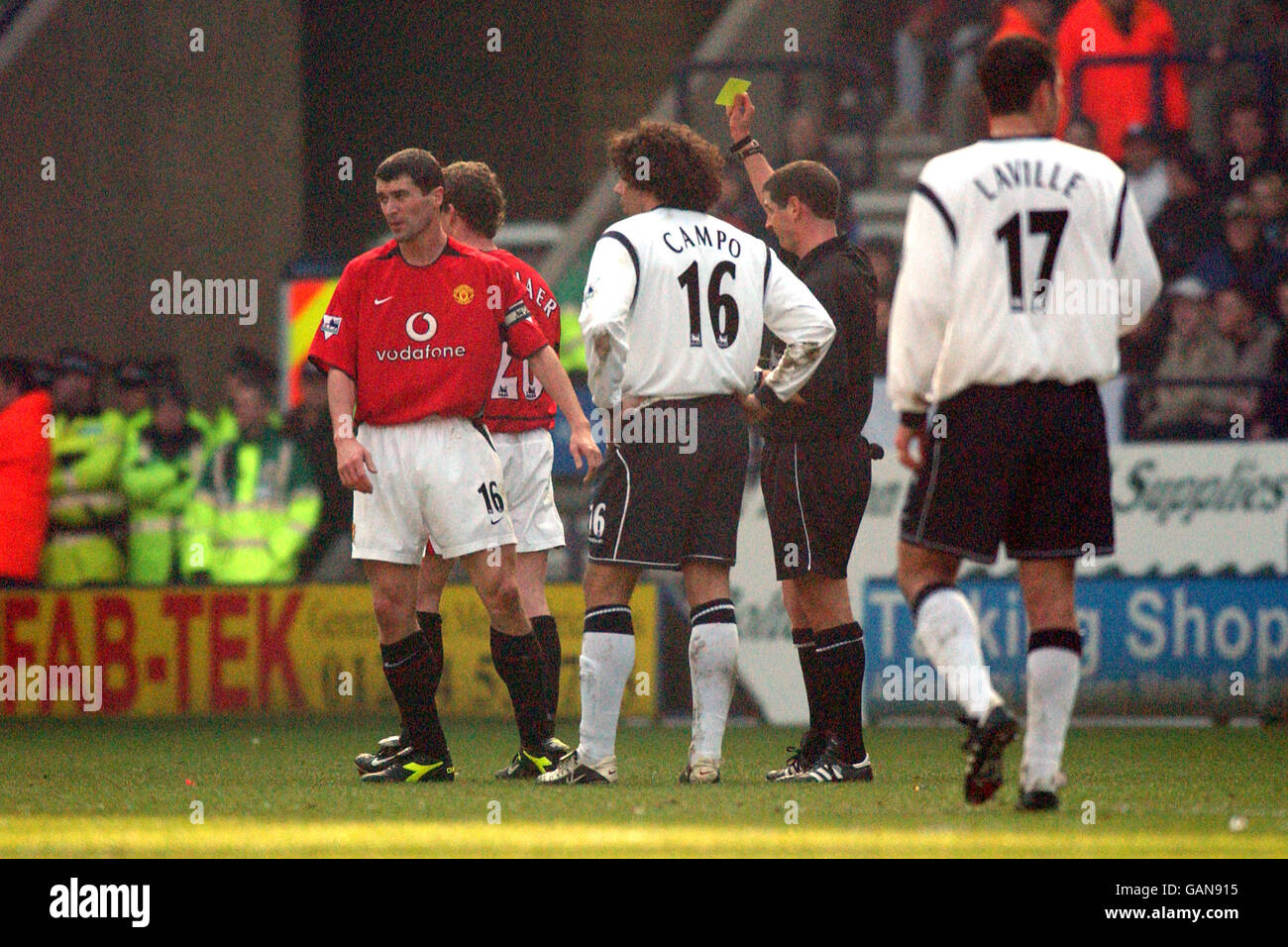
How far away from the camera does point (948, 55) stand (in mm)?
16750

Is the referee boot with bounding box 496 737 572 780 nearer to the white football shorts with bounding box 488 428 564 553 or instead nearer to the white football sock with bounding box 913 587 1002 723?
the white football shorts with bounding box 488 428 564 553

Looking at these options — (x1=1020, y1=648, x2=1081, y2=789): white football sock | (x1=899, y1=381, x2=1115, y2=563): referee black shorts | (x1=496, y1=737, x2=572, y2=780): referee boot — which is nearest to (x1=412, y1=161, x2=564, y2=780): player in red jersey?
(x1=496, y1=737, x2=572, y2=780): referee boot

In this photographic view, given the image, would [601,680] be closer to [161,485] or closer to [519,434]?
[519,434]

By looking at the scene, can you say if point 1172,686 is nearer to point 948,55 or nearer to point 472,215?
point 472,215

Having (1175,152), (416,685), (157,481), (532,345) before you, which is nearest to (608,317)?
(532,345)

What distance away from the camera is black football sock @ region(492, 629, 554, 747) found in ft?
26.3

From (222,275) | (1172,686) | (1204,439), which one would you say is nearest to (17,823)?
(1172,686)

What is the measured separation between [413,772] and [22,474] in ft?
21.2

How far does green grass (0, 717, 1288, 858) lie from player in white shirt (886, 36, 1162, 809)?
1.69 feet

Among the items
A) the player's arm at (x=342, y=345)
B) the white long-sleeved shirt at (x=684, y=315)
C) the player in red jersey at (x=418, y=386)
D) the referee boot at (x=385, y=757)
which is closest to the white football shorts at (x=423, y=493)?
the player in red jersey at (x=418, y=386)

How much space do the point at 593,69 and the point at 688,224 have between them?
37.9ft

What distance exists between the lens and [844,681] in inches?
316

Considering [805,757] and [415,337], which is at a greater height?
[415,337]

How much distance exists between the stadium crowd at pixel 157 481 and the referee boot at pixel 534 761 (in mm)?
5655
